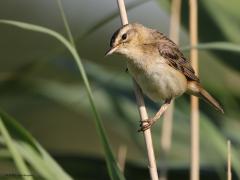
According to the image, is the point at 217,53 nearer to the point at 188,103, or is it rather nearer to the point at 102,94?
the point at 188,103

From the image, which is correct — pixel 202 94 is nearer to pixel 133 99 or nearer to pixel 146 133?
pixel 133 99

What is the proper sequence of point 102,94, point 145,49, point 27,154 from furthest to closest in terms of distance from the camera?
1. point 102,94
2. point 145,49
3. point 27,154

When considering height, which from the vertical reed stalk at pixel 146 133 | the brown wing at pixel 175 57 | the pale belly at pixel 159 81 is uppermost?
the brown wing at pixel 175 57

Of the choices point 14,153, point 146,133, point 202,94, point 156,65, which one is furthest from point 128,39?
point 14,153

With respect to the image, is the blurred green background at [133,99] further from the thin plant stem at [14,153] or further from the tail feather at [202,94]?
the thin plant stem at [14,153]

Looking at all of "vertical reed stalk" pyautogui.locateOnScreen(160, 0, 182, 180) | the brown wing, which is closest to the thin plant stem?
"vertical reed stalk" pyautogui.locateOnScreen(160, 0, 182, 180)

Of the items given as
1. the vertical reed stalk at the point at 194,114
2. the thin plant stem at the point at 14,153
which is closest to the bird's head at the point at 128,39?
the vertical reed stalk at the point at 194,114

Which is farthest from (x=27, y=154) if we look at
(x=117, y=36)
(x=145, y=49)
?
(x=145, y=49)

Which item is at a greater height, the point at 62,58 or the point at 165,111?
the point at 62,58
